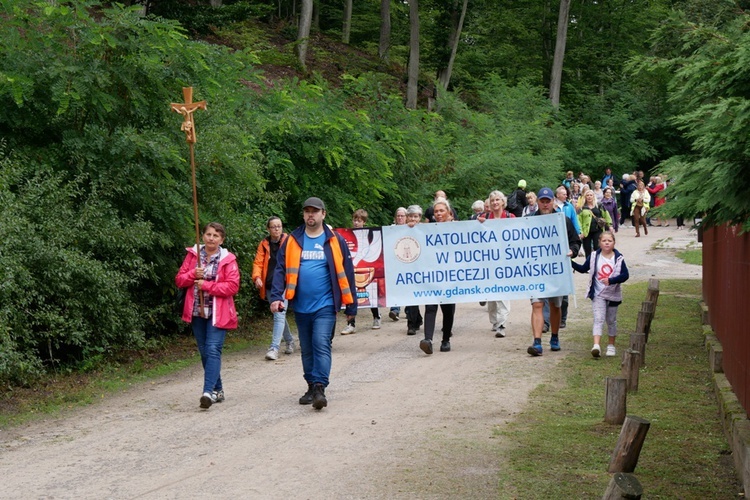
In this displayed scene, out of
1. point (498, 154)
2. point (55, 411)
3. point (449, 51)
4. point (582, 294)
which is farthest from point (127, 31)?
point (449, 51)

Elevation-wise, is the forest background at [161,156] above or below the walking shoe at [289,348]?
above

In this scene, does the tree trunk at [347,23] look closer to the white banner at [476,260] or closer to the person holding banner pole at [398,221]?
the person holding banner pole at [398,221]

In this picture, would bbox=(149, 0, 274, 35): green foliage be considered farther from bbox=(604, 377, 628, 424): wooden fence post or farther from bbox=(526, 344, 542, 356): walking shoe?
bbox=(604, 377, 628, 424): wooden fence post

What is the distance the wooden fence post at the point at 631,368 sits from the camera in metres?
10.6

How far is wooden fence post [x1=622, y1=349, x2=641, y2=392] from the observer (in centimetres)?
1057

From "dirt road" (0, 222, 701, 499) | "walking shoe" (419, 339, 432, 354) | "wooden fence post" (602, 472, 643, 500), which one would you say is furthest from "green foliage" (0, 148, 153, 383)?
"wooden fence post" (602, 472, 643, 500)

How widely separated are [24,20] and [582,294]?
12301 millimetres

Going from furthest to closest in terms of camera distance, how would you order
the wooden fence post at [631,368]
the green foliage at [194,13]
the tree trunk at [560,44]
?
the tree trunk at [560,44]
the green foliage at [194,13]
the wooden fence post at [631,368]

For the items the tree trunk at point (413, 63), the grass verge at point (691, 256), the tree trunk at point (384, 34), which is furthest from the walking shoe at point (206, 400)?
the tree trunk at point (384, 34)

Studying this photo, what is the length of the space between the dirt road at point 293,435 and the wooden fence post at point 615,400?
0.96m

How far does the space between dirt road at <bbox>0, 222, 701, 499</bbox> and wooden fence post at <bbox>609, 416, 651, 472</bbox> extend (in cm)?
96

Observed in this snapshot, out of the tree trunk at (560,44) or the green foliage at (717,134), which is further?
the tree trunk at (560,44)

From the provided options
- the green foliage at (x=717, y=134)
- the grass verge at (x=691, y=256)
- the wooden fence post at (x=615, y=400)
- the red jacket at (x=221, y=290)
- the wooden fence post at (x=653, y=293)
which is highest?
the green foliage at (x=717, y=134)

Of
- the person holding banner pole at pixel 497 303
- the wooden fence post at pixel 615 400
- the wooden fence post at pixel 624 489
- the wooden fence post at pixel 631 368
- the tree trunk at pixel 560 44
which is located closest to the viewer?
the wooden fence post at pixel 624 489
